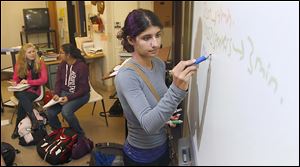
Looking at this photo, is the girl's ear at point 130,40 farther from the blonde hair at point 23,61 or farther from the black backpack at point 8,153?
the black backpack at point 8,153

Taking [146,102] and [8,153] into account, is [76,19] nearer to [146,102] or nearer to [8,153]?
[8,153]

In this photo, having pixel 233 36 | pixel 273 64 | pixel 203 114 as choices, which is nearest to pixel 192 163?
pixel 203 114

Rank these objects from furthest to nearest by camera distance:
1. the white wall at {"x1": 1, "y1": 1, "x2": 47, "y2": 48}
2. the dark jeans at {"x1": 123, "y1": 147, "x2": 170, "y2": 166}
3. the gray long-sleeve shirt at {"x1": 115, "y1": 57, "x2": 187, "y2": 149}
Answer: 1. the white wall at {"x1": 1, "y1": 1, "x2": 47, "y2": 48}
2. the dark jeans at {"x1": 123, "y1": 147, "x2": 170, "y2": 166}
3. the gray long-sleeve shirt at {"x1": 115, "y1": 57, "x2": 187, "y2": 149}

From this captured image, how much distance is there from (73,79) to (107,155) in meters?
0.58

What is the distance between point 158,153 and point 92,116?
3.91 feet

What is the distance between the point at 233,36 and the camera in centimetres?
50

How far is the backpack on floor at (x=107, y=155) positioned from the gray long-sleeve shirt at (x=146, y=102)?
49 centimetres

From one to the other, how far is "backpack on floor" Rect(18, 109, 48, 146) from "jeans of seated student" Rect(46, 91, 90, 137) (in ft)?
0.21

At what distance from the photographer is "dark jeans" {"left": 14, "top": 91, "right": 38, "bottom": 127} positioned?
1.46 m

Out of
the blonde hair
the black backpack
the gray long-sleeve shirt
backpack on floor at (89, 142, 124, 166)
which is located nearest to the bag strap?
the gray long-sleeve shirt

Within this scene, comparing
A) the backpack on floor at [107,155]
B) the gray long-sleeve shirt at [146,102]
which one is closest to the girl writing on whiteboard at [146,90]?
the gray long-sleeve shirt at [146,102]

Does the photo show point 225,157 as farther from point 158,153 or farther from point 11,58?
point 11,58

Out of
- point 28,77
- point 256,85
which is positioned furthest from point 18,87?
point 256,85

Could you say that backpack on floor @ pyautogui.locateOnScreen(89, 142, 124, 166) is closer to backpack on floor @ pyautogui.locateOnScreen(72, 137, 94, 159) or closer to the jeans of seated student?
backpack on floor @ pyautogui.locateOnScreen(72, 137, 94, 159)
